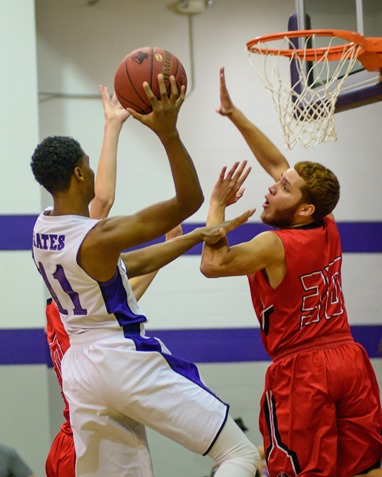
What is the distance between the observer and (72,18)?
712cm

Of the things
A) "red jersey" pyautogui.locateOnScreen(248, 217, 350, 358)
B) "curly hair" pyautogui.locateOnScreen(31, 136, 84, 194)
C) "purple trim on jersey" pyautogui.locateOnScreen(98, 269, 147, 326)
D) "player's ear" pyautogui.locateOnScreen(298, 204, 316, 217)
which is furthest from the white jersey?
"player's ear" pyautogui.locateOnScreen(298, 204, 316, 217)

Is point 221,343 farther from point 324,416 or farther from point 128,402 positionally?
point 128,402

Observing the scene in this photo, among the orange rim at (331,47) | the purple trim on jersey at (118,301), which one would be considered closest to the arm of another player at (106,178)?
the purple trim on jersey at (118,301)

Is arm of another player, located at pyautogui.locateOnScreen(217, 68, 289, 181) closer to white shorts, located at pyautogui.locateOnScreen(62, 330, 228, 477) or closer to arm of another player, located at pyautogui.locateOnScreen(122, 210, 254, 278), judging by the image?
arm of another player, located at pyautogui.locateOnScreen(122, 210, 254, 278)

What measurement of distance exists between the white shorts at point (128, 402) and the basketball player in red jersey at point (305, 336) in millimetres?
682

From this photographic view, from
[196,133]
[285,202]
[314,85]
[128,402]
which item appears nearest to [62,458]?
[128,402]

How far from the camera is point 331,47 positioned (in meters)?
5.45

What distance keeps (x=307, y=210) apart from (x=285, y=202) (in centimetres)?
12

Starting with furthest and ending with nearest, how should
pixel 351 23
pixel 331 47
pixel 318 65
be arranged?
pixel 351 23
pixel 318 65
pixel 331 47

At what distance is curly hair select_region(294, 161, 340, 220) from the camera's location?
4281 millimetres

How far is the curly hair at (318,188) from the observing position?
14.0ft

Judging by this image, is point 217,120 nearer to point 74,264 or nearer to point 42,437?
point 42,437

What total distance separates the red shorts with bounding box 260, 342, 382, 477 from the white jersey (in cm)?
98

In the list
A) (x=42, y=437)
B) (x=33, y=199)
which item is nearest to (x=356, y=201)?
(x=33, y=199)
